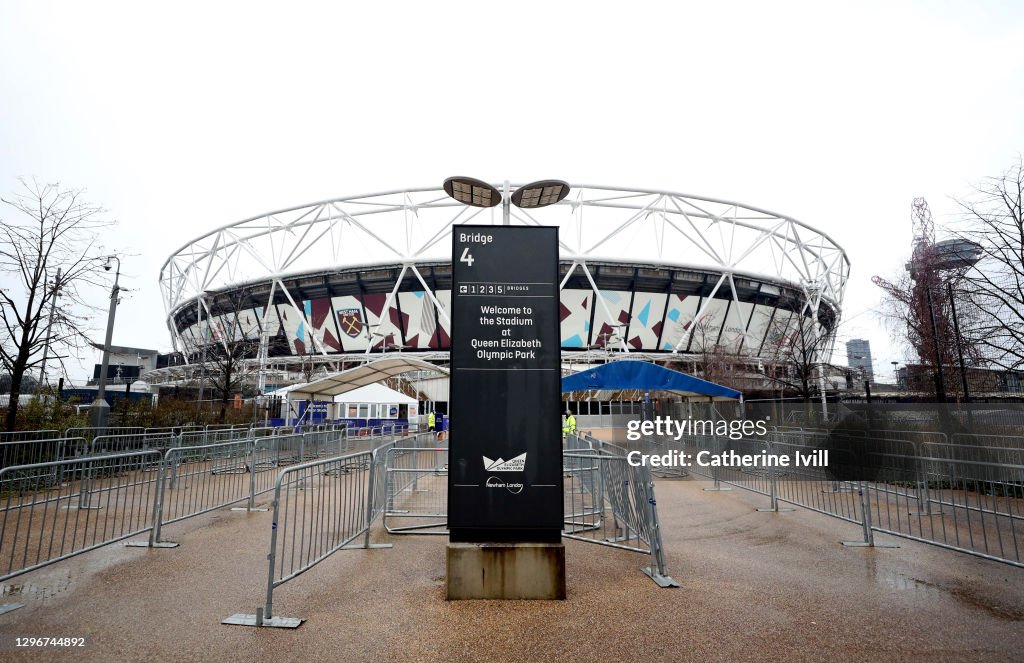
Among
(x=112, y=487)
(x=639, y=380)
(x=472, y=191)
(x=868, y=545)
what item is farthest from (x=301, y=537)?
(x=639, y=380)

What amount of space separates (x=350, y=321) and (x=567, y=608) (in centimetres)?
4239

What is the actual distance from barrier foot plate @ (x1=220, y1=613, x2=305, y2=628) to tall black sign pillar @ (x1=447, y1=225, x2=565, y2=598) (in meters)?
1.31

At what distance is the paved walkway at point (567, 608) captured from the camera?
13.0 feet

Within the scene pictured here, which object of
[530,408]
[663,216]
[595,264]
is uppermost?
[663,216]

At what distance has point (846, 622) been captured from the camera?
4.49 m

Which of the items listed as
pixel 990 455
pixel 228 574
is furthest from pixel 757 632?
pixel 990 455

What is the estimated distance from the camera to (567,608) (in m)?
4.73

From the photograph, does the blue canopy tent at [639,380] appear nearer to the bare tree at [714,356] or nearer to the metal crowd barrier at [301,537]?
the metal crowd barrier at [301,537]

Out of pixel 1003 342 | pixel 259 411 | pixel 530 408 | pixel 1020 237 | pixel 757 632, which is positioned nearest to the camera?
pixel 757 632

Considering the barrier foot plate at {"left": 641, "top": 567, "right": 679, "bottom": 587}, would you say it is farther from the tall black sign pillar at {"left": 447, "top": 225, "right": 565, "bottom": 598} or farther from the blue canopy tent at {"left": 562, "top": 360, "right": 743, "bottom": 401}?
the blue canopy tent at {"left": 562, "top": 360, "right": 743, "bottom": 401}

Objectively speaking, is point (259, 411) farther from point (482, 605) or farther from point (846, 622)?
point (846, 622)

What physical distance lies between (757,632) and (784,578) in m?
1.67

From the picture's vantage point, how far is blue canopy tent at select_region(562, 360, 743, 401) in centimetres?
1258

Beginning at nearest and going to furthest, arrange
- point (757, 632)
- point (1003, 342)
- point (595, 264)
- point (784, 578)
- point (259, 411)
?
point (757, 632), point (784, 578), point (1003, 342), point (259, 411), point (595, 264)
